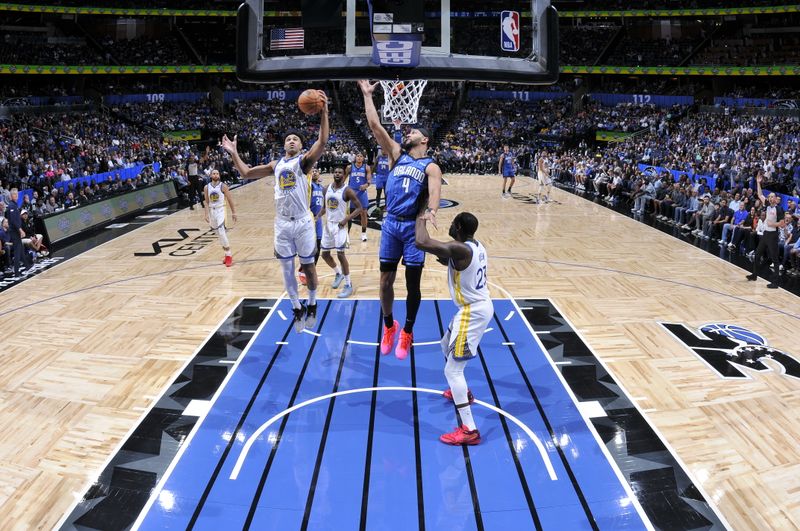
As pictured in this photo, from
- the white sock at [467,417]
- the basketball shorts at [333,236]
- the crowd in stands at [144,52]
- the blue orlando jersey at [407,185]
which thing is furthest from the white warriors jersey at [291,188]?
the crowd in stands at [144,52]

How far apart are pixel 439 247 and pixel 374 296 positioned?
4.66 meters

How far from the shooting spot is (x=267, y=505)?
4.07 meters

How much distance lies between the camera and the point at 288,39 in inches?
207

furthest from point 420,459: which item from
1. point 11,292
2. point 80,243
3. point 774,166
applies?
point 774,166

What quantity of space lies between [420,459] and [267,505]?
115cm

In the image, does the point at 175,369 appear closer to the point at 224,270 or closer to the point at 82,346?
the point at 82,346

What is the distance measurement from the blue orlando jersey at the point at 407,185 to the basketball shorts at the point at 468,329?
0.92m

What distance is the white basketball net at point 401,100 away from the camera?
33.7 feet

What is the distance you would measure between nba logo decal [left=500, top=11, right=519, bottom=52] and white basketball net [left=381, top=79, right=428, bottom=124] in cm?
430

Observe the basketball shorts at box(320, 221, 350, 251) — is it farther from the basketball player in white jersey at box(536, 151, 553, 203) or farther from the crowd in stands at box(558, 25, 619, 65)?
the crowd in stands at box(558, 25, 619, 65)

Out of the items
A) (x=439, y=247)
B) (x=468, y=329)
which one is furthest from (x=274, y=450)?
(x=439, y=247)

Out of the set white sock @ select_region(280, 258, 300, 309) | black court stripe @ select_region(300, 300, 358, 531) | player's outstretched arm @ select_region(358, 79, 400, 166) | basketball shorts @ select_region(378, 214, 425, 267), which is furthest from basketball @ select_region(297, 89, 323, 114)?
black court stripe @ select_region(300, 300, 358, 531)

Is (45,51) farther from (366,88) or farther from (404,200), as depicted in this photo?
(404,200)

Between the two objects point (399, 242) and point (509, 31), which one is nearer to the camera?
point (399, 242)
